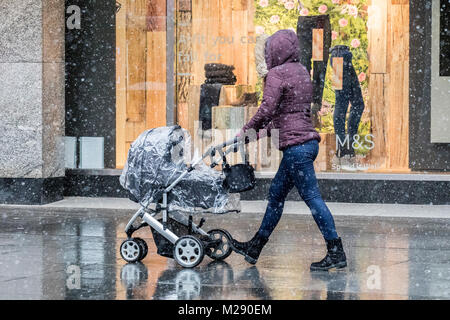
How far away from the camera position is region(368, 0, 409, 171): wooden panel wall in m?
12.9

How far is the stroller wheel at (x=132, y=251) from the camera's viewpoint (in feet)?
25.8

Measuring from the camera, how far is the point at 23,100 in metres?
12.7

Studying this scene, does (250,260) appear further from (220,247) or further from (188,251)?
(188,251)

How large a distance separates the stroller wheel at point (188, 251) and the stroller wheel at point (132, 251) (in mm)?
414

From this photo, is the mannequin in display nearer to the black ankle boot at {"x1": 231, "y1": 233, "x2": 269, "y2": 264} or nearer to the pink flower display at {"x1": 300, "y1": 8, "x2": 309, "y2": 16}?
the pink flower display at {"x1": 300, "y1": 8, "x2": 309, "y2": 16}

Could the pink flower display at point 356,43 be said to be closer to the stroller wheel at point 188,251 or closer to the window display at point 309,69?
the window display at point 309,69

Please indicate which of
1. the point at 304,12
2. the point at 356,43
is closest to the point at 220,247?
the point at 356,43

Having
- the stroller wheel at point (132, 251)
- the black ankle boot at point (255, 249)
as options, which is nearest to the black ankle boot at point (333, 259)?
the black ankle boot at point (255, 249)

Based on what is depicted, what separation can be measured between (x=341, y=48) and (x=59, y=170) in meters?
4.53

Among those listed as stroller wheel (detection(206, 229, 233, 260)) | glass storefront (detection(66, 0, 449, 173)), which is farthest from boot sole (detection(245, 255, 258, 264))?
glass storefront (detection(66, 0, 449, 173))

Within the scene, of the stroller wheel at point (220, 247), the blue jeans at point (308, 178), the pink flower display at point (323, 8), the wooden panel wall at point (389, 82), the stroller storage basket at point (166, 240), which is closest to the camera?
the blue jeans at point (308, 178)

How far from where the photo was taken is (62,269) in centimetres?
748

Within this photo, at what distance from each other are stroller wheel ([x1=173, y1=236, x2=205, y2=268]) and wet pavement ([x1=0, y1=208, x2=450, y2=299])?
7 cm
